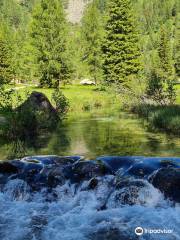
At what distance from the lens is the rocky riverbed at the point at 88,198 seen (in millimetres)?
10766

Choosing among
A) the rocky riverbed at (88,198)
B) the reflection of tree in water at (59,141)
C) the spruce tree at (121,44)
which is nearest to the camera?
the rocky riverbed at (88,198)

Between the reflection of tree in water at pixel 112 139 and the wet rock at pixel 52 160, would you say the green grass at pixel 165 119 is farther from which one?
the wet rock at pixel 52 160

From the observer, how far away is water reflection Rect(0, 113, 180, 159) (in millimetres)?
17922

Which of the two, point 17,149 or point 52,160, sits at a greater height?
point 17,149

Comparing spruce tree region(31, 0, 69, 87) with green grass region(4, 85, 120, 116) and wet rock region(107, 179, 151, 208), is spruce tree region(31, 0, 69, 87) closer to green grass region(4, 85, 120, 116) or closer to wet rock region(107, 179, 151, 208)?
green grass region(4, 85, 120, 116)

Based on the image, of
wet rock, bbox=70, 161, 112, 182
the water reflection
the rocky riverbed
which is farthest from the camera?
the water reflection

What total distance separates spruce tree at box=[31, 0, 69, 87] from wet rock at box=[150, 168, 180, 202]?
40.2m

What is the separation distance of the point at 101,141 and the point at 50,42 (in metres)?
35.0

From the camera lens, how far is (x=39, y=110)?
2641 centimetres

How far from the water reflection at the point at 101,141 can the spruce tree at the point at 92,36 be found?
38167mm

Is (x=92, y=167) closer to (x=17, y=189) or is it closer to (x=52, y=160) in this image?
(x=52, y=160)

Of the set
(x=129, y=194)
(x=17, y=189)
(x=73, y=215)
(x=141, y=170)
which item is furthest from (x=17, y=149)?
(x=129, y=194)

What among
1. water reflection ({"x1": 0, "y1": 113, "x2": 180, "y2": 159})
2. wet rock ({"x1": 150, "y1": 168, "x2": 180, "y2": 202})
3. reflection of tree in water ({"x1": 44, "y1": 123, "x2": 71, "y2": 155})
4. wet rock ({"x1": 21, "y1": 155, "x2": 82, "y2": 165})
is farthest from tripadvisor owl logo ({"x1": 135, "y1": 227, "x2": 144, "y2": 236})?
reflection of tree in water ({"x1": 44, "y1": 123, "x2": 71, "y2": 155})

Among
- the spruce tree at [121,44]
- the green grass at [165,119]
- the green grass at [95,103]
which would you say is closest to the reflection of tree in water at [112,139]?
the green grass at [165,119]
